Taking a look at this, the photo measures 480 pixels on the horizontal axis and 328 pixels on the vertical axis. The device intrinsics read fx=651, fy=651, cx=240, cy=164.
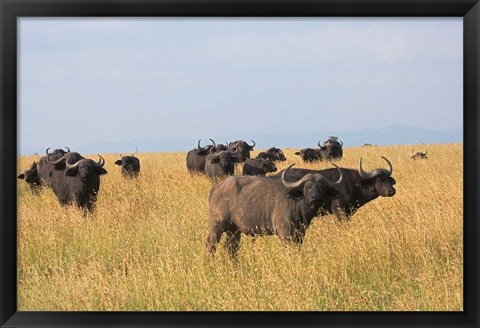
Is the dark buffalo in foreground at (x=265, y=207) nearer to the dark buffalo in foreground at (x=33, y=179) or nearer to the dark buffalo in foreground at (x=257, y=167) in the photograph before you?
the dark buffalo in foreground at (x=257, y=167)

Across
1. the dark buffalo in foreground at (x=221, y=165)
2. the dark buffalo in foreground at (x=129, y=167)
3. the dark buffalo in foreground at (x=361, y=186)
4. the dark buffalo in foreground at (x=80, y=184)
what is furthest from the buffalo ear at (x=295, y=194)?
the dark buffalo in foreground at (x=129, y=167)

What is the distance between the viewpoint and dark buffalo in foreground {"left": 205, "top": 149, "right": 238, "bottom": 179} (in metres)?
17.7

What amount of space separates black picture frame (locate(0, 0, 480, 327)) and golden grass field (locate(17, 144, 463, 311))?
397mm

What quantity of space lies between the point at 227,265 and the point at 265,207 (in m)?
0.97

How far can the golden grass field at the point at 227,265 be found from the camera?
21.8ft

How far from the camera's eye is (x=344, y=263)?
772 centimetres

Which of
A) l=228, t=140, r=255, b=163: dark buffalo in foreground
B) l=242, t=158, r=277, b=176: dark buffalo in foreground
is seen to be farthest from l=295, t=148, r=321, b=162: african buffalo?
l=242, t=158, r=277, b=176: dark buffalo in foreground

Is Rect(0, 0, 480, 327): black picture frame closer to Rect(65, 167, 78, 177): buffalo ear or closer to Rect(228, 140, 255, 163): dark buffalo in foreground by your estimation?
Rect(65, 167, 78, 177): buffalo ear

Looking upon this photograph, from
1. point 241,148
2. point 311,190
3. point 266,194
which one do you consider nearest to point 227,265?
point 266,194

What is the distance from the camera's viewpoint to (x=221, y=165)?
17.8 meters

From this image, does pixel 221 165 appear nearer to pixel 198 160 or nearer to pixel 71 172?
pixel 198 160

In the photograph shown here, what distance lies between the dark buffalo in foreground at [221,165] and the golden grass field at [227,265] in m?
5.42
